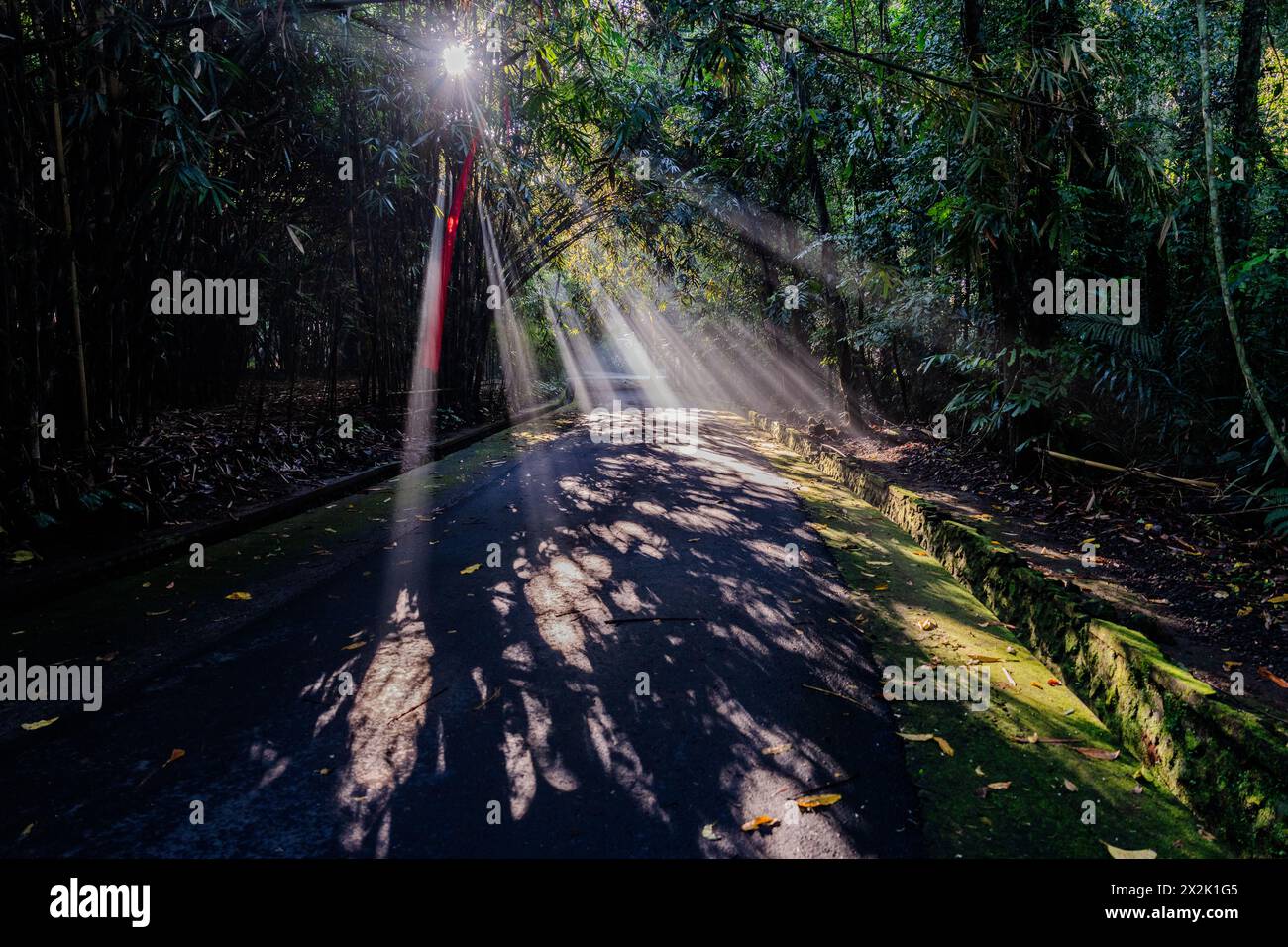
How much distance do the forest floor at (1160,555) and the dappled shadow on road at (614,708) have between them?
142cm

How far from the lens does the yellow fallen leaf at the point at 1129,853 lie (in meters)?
1.80

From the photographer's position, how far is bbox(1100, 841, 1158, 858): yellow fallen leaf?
71.0 inches

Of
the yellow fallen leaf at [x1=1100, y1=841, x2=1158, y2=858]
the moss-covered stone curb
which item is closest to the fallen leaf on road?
the moss-covered stone curb

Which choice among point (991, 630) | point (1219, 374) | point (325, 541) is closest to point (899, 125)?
point (1219, 374)

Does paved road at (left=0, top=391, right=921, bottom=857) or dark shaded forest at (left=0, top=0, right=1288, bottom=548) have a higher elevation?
dark shaded forest at (left=0, top=0, right=1288, bottom=548)

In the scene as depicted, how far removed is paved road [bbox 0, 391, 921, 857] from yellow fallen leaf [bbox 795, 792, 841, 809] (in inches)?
1.2

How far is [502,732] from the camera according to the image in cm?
237

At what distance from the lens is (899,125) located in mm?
7715

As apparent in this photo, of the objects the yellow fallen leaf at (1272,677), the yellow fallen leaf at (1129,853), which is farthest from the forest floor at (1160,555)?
the yellow fallen leaf at (1129,853)

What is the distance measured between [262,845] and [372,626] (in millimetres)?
1593

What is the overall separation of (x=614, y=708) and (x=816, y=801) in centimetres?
85

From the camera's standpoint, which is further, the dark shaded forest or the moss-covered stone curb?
the dark shaded forest


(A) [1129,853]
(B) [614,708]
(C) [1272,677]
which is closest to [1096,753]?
(A) [1129,853]

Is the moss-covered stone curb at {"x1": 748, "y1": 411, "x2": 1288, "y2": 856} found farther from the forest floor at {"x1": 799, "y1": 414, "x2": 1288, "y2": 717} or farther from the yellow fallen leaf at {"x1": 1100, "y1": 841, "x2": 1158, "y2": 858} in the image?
the forest floor at {"x1": 799, "y1": 414, "x2": 1288, "y2": 717}
